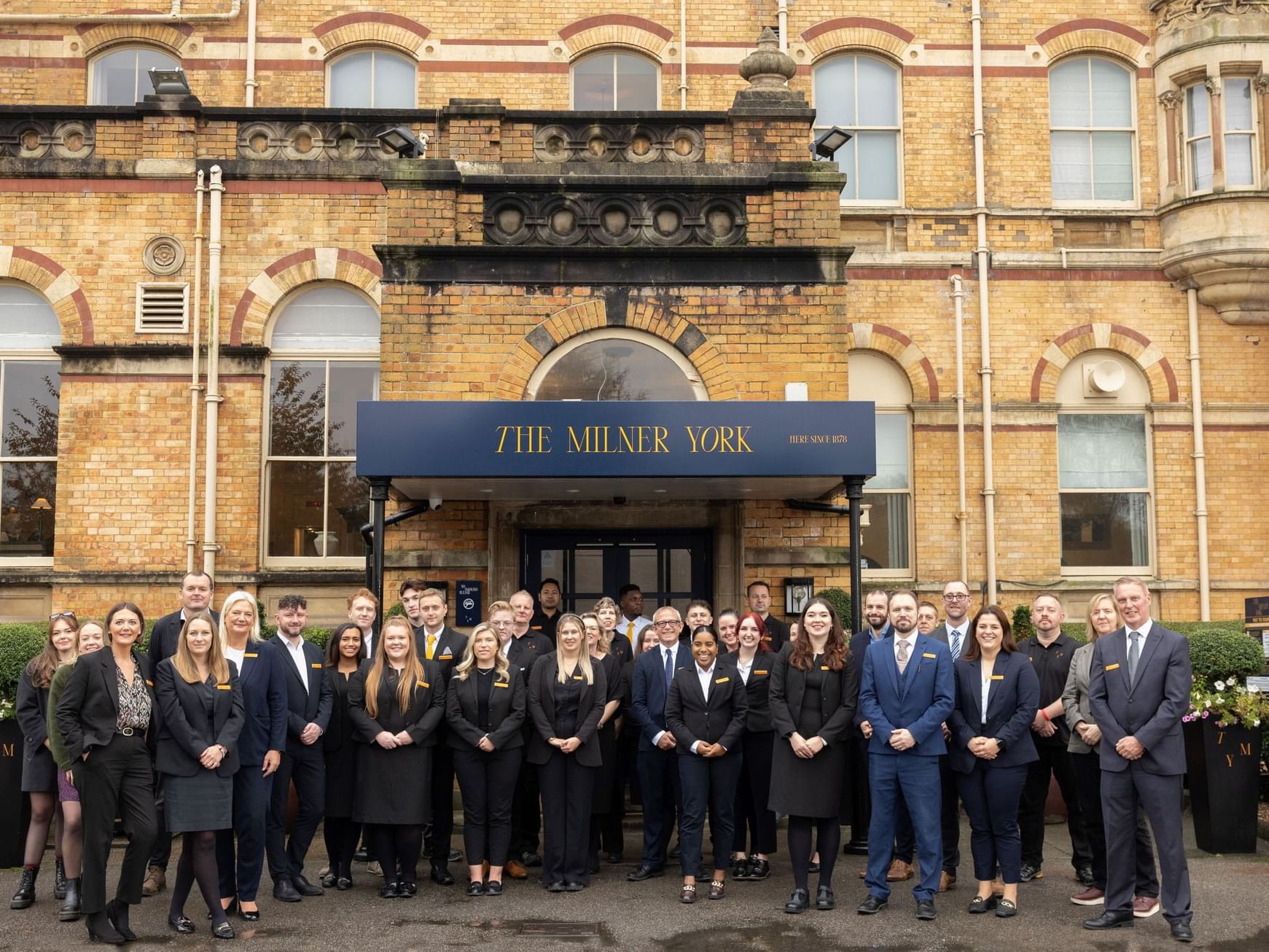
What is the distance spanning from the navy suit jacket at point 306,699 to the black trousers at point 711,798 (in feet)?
7.91

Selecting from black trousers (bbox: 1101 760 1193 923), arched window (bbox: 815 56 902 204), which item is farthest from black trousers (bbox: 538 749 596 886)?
arched window (bbox: 815 56 902 204)

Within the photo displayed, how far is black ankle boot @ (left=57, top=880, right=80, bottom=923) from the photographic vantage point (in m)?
7.81

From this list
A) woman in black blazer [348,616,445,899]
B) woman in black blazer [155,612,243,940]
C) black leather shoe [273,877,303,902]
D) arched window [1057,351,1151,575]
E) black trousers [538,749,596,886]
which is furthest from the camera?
arched window [1057,351,1151,575]

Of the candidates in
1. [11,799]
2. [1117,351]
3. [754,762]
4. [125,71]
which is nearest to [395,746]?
[754,762]

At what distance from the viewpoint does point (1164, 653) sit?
765cm

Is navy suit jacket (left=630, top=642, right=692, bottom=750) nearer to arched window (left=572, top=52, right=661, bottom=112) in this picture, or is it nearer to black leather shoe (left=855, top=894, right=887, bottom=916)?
black leather shoe (left=855, top=894, right=887, bottom=916)

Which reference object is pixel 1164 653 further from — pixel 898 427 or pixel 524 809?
pixel 898 427

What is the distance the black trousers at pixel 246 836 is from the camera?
786 cm

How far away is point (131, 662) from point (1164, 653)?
20.4 feet

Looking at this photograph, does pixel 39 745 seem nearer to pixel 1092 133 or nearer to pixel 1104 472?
pixel 1104 472

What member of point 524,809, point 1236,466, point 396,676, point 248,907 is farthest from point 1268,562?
point 248,907

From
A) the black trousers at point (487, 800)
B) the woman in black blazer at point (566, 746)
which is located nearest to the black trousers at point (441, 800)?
the black trousers at point (487, 800)

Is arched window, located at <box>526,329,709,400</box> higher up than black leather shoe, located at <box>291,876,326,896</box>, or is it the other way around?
arched window, located at <box>526,329,709,400</box>

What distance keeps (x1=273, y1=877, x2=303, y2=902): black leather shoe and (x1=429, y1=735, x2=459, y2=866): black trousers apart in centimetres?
99
